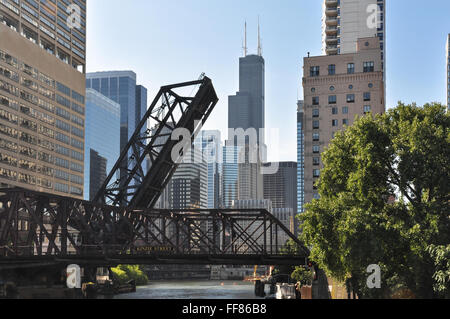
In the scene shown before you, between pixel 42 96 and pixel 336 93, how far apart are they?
5470 cm

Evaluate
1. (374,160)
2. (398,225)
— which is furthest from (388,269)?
(374,160)

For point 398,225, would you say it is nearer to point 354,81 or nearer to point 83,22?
point 354,81

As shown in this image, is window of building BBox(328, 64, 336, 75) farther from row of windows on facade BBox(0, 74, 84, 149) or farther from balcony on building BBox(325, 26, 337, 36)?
row of windows on facade BBox(0, 74, 84, 149)

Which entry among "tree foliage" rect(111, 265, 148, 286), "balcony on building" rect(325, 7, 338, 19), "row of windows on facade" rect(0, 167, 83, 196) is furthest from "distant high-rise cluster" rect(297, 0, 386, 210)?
"row of windows on facade" rect(0, 167, 83, 196)

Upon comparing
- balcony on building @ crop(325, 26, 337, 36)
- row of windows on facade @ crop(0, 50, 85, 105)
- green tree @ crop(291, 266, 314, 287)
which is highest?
balcony on building @ crop(325, 26, 337, 36)

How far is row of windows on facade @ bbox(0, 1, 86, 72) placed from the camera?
398ft

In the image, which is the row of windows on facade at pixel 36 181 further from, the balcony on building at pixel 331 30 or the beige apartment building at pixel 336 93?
the balcony on building at pixel 331 30

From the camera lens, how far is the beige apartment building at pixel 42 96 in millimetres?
114688

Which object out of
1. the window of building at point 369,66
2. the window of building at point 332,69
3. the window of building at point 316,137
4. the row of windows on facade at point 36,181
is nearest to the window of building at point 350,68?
the window of building at point 369,66

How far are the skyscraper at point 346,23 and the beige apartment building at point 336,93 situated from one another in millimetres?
22016

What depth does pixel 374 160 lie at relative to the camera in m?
37.2

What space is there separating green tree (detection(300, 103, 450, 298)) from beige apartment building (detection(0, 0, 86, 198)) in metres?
83.2

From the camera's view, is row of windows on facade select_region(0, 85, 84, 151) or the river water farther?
row of windows on facade select_region(0, 85, 84, 151)
